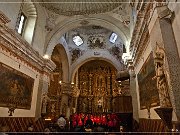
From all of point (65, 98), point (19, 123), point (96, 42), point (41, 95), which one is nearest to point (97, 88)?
point (65, 98)

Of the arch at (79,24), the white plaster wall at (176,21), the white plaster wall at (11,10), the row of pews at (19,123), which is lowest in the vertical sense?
the row of pews at (19,123)

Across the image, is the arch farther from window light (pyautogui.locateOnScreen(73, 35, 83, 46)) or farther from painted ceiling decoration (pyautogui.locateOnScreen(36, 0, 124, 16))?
window light (pyautogui.locateOnScreen(73, 35, 83, 46))

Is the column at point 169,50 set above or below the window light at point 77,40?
below

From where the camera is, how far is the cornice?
5934 millimetres

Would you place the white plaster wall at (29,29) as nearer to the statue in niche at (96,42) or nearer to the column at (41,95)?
the column at (41,95)

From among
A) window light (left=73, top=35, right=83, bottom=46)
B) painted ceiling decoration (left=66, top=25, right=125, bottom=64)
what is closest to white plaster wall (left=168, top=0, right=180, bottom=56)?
painted ceiling decoration (left=66, top=25, right=125, bottom=64)

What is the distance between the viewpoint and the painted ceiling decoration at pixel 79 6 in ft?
31.2

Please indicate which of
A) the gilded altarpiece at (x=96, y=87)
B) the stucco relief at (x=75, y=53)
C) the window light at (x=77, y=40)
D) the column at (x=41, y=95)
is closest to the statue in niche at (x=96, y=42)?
the window light at (x=77, y=40)

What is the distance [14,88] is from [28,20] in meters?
4.01

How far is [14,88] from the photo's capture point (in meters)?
6.58

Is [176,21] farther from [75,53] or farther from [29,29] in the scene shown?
[75,53]

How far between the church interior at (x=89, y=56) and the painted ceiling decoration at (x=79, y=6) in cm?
5

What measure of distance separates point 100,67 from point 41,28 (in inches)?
488

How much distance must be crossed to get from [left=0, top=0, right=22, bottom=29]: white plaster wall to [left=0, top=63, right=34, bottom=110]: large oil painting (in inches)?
73.3
